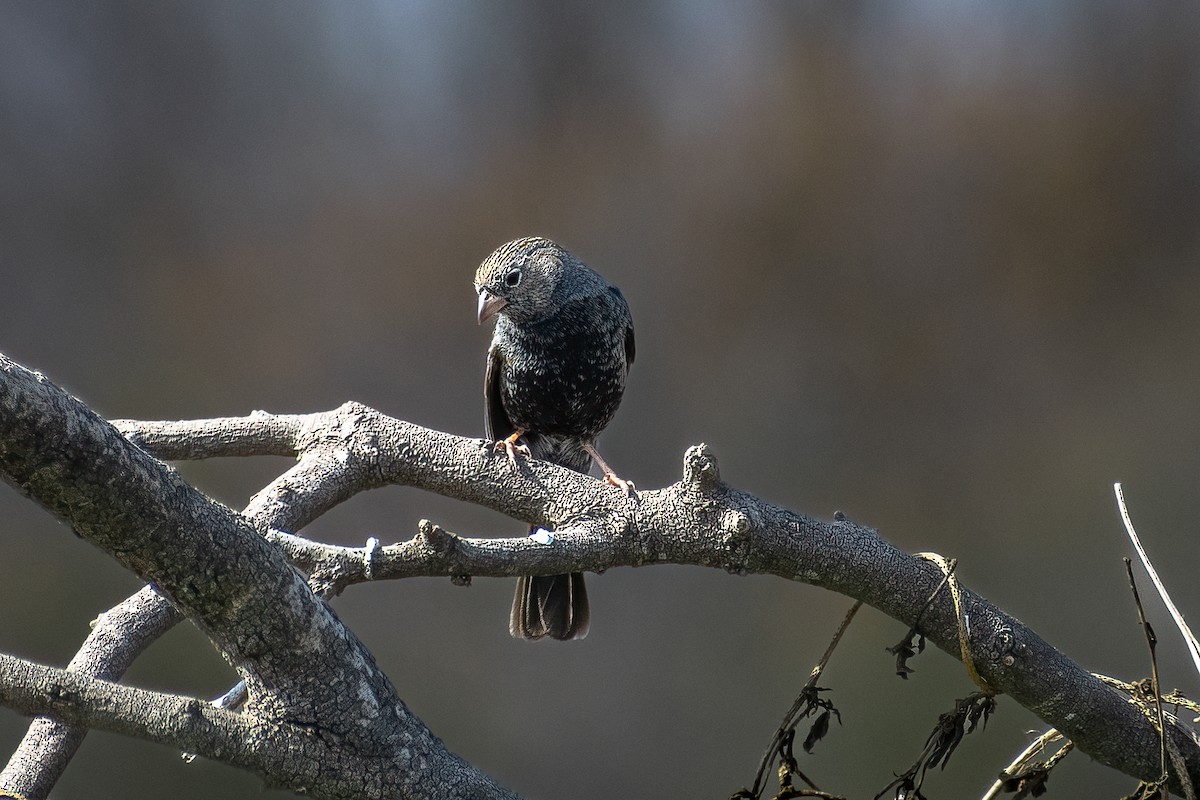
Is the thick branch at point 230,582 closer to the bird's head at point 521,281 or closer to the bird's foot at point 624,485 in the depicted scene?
the bird's foot at point 624,485

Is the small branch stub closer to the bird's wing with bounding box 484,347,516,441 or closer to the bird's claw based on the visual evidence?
the bird's claw

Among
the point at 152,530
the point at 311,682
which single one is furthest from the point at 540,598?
the point at 152,530

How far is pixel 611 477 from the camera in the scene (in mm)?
2203

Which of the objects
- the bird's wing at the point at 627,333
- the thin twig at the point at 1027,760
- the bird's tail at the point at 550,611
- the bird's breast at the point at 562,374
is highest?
the bird's wing at the point at 627,333

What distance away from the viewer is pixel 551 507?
160cm

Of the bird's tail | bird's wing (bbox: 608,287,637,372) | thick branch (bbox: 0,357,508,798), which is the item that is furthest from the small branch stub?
bird's wing (bbox: 608,287,637,372)

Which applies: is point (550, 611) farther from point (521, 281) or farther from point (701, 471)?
point (701, 471)

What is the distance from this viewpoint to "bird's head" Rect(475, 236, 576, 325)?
243cm

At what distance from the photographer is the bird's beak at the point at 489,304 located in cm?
242

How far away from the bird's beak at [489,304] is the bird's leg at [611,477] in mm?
419

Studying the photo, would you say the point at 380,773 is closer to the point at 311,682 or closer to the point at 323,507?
the point at 311,682

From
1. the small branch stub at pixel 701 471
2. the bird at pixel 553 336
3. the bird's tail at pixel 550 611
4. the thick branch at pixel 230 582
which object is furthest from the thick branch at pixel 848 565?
the bird at pixel 553 336

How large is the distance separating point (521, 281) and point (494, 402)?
A: 0.37 meters

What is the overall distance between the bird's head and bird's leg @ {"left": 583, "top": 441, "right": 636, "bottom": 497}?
36 centimetres
